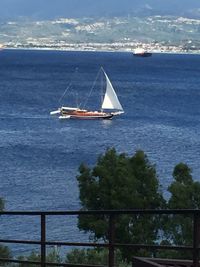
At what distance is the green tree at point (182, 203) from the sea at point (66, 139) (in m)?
3.66

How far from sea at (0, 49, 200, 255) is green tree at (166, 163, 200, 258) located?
3662mm

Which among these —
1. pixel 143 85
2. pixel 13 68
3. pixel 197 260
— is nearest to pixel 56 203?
pixel 197 260

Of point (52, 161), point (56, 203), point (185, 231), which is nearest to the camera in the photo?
point (185, 231)

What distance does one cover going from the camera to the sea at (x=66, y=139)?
2795 cm

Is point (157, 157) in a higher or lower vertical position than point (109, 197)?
higher

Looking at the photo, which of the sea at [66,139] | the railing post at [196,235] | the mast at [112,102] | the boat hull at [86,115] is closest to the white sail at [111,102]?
the mast at [112,102]

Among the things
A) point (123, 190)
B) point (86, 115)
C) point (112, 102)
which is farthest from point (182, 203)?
point (112, 102)

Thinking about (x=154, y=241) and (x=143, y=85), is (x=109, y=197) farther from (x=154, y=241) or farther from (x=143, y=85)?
(x=143, y=85)

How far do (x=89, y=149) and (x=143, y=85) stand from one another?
4822 centimetres

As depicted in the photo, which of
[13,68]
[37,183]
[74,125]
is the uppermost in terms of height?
[13,68]

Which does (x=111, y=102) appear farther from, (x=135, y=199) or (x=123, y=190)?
(x=123, y=190)

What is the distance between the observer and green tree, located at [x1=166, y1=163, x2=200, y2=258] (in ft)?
48.8

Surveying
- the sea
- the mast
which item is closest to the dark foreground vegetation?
the sea

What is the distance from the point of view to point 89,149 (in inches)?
1773
